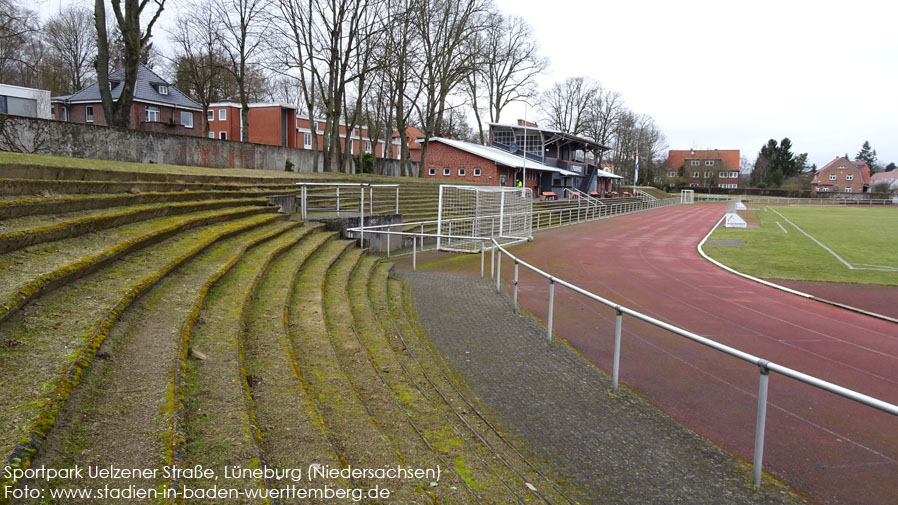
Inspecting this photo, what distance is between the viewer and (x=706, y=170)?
107 metres

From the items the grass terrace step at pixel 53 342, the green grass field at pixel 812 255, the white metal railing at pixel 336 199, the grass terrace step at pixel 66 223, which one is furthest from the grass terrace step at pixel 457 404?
the green grass field at pixel 812 255

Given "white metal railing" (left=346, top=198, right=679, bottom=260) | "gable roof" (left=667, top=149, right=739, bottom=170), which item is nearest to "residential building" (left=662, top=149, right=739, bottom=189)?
"gable roof" (left=667, top=149, right=739, bottom=170)

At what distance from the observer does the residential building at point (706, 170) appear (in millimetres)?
104125

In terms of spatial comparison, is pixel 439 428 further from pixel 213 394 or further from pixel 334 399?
pixel 213 394

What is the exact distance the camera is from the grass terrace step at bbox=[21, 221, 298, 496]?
2848mm

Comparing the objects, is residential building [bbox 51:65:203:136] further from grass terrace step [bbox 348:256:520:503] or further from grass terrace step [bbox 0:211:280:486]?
grass terrace step [bbox 348:256:520:503]

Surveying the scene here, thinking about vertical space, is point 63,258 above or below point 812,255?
above

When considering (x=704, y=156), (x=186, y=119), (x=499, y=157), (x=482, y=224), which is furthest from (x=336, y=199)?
(x=704, y=156)

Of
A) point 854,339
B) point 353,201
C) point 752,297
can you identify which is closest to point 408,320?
point 854,339

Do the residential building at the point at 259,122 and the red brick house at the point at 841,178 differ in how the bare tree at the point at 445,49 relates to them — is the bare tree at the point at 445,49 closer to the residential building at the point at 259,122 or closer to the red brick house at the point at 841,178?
the residential building at the point at 259,122

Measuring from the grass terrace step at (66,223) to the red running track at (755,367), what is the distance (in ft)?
21.1

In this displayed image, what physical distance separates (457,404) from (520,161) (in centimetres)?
4102

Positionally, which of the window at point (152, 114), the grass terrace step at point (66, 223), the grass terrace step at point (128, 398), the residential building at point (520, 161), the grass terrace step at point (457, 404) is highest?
the window at point (152, 114)

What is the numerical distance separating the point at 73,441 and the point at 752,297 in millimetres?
12262
